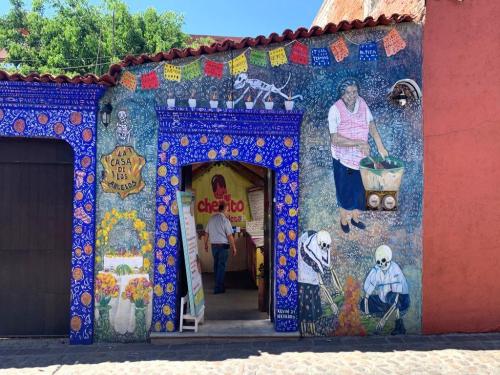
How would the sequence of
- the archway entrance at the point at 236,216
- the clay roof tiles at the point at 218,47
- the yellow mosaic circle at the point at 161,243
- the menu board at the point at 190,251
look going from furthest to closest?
the archway entrance at the point at 236,216 → the yellow mosaic circle at the point at 161,243 → the menu board at the point at 190,251 → the clay roof tiles at the point at 218,47

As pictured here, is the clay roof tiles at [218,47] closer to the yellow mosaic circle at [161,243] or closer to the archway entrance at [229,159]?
the archway entrance at [229,159]

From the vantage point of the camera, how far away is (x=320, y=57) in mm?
5926

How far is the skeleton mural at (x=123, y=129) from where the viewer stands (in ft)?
18.8

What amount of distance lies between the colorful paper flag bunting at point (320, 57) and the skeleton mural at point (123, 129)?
2.67 m

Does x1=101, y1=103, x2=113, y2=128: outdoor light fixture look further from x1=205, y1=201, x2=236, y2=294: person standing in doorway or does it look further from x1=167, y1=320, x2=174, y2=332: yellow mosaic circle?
x1=205, y1=201, x2=236, y2=294: person standing in doorway

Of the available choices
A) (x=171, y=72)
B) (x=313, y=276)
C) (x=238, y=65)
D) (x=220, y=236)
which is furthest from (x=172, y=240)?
(x=238, y=65)

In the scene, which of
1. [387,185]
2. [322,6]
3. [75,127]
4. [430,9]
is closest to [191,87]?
[75,127]

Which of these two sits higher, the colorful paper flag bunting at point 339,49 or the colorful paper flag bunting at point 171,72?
the colorful paper flag bunting at point 339,49

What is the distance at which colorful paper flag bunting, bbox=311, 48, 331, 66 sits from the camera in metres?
5.92

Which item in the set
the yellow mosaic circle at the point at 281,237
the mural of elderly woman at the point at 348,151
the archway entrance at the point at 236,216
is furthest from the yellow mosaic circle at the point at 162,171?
the archway entrance at the point at 236,216

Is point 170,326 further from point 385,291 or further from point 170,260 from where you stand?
point 385,291

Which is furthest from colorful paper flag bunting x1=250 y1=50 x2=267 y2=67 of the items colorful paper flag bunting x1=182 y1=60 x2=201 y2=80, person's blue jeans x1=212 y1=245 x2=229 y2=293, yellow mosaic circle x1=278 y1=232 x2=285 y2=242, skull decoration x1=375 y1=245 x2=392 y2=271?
person's blue jeans x1=212 y1=245 x2=229 y2=293

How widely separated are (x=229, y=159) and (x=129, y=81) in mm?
1693

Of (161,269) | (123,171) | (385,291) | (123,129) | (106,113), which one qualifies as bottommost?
(385,291)
